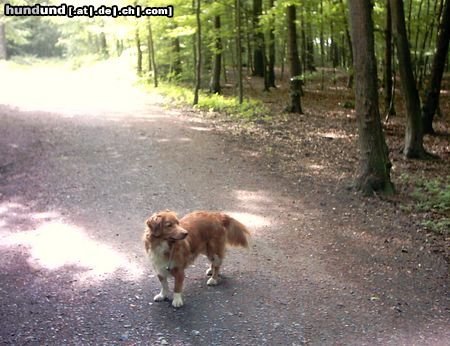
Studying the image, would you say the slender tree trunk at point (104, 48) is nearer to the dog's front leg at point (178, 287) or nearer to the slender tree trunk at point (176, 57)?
the slender tree trunk at point (176, 57)

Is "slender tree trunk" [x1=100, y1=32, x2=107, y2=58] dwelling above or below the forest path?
above

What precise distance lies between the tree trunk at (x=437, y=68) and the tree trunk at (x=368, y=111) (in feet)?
18.3

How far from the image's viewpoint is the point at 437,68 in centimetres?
1310

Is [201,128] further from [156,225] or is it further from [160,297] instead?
[156,225]

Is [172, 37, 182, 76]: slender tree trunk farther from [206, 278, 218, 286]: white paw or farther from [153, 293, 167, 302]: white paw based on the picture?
[153, 293, 167, 302]: white paw

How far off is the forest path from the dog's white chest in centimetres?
49

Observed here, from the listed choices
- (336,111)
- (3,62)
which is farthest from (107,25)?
(336,111)

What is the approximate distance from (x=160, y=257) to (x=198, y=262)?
59.3 inches

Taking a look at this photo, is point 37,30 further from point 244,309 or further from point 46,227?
point 244,309

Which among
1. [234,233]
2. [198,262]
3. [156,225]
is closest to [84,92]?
[198,262]

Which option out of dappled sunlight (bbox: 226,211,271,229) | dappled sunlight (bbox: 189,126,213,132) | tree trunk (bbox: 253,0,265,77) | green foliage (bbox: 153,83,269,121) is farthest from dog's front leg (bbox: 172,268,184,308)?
tree trunk (bbox: 253,0,265,77)

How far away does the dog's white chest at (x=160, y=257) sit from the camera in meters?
4.51

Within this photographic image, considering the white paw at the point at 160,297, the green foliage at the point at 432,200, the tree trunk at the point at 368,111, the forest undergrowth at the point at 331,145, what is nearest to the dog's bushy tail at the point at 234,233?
the white paw at the point at 160,297

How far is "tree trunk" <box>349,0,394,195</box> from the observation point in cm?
831
